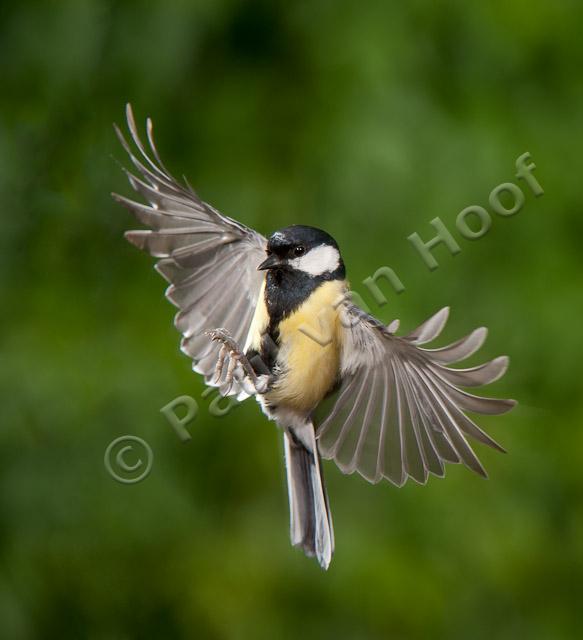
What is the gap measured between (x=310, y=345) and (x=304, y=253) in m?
0.19

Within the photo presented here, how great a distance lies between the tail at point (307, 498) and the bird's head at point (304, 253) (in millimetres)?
378

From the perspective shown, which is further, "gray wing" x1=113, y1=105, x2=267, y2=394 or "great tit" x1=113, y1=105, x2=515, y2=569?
"gray wing" x1=113, y1=105, x2=267, y2=394

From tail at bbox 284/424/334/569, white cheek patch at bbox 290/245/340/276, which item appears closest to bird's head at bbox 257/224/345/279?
white cheek patch at bbox 290/245/340/276

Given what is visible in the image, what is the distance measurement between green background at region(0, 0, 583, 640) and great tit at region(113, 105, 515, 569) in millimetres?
593

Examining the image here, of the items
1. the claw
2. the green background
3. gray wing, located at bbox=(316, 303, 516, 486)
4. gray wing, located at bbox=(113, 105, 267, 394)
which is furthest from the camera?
the green background

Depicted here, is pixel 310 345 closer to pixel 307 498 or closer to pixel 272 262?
pixel 272 262

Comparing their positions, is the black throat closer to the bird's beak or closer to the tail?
the bird's beak

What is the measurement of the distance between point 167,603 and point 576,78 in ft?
6.88

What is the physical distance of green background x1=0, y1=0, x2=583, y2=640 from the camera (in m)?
2.91

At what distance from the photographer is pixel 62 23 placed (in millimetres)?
2980

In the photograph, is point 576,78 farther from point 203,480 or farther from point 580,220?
point 203,480

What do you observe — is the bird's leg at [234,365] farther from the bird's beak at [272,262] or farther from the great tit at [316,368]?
the bird's beak at [272,262]

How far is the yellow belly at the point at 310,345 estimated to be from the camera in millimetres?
2072

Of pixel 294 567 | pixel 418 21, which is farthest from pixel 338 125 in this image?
pixel 294 567
